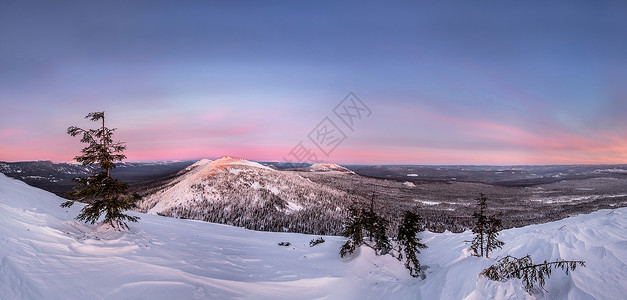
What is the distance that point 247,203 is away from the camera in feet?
199

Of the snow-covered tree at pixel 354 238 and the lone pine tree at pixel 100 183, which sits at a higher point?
the lone pine tree at pixel 100 183

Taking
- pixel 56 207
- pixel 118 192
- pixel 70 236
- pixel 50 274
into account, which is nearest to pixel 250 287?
pixel 50 274

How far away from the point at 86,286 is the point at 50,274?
115 centimetres

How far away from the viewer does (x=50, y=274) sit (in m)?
7.23

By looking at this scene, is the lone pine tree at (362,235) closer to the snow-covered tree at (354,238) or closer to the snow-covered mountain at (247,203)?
the snow-covered tree at (354,238)

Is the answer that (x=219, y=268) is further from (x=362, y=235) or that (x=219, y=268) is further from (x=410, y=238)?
(x=410, y=238)

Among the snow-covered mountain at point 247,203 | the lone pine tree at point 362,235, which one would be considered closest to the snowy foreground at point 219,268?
the lone pine tree at point 362,235

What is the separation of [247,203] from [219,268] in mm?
50655

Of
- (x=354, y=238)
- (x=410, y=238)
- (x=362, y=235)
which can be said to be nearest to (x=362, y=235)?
(x=362, y=235)

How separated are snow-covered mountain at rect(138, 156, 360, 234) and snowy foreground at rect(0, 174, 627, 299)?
1475 inches

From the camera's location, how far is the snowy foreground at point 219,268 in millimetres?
6379

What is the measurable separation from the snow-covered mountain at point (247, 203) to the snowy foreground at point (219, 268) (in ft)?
123

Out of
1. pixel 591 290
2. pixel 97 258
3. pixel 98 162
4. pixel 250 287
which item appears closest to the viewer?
pixel 591 290

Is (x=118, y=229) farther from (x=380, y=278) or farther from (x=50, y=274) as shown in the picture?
(x=380, y=278)
